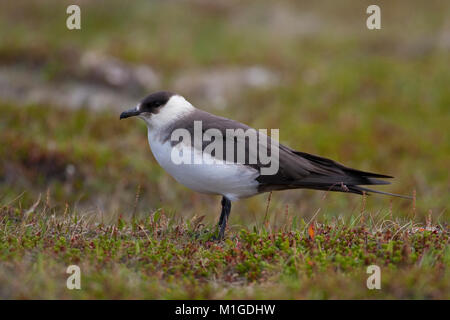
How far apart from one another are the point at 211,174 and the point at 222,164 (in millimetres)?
119

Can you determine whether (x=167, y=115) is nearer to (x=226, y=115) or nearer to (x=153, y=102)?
(x=153, y=102)

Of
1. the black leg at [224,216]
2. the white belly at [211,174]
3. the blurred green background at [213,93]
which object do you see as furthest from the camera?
the blurred green background at [213,93]

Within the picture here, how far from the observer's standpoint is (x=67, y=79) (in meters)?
8.55

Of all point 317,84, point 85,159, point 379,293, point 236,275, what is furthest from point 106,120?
point 379,293

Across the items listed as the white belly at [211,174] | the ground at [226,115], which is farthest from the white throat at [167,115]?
the ground at [226,115]

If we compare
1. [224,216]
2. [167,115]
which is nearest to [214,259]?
[224,216]

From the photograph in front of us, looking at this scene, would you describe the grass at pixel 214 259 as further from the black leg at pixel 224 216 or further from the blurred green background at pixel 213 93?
the blurred green background at pixel 213 93

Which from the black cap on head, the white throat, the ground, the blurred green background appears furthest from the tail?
the black cap on head

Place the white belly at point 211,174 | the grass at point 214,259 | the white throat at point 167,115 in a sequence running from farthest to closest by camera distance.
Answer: the white throat at point 167,115 → the white belly at point 211,174 → the grass at point 214,259

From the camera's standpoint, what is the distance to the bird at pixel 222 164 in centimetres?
A: 389

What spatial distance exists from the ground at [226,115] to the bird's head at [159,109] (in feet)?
2.32
